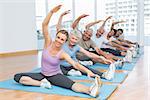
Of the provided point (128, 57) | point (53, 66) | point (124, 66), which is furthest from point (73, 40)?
point (128, 57)

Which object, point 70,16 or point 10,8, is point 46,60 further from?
point 70,16

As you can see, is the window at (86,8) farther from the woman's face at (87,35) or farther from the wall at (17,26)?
the woman's face at (87,35)

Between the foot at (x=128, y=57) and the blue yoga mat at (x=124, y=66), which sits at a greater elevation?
the foot at (x=128, y=57)

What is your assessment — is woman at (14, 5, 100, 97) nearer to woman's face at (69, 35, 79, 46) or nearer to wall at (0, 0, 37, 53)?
woman's face at (69, 35, 79, 46)

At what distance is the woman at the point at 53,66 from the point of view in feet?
10.6

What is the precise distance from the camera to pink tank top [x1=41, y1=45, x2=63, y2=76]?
3357 mm

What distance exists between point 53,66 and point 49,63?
80mm

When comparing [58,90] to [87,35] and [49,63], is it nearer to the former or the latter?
[49,63]

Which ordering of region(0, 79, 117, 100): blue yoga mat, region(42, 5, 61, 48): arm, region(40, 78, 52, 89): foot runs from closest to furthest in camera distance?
1. region(0, 79, 117, 100): blue yoga mat
2. region(42, 5, 61, 48): arm
3. region(40, 78, 52, 89): foot

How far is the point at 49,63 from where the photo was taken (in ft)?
11.1

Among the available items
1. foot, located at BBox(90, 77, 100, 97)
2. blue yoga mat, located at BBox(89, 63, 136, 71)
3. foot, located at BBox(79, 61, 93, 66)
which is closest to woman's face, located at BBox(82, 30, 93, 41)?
foot, located at BBox(79, 61, 93, 66)

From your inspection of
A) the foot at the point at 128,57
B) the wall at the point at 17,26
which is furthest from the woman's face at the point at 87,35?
the wall at the point at 17,26

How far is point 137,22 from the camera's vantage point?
10289 mm

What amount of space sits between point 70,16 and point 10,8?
3155 millimetres
